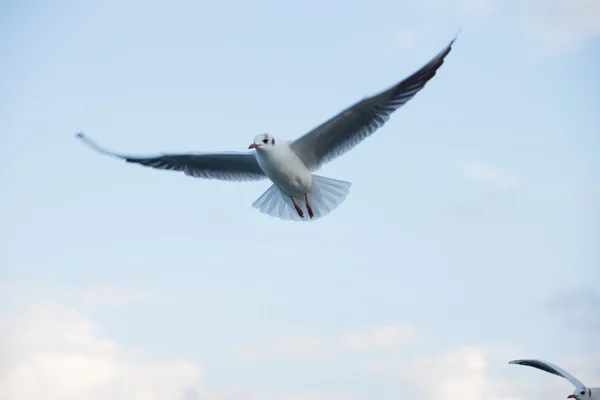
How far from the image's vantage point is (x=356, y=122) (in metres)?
11.5

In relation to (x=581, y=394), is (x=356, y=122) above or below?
above

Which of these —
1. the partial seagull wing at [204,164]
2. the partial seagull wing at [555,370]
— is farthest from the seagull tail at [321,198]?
the partial seagull wing at [555,370]

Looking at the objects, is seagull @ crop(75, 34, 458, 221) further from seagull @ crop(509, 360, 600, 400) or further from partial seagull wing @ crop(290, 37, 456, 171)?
seagull @ crop(509, 360, 600, 400)

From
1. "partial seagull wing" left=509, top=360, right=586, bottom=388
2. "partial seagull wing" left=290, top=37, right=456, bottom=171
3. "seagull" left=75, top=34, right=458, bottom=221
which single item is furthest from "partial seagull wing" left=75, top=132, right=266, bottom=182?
"partial seagull wing" left=509, top=360, right=586, bottom=388

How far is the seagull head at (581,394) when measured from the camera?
12.1 meters

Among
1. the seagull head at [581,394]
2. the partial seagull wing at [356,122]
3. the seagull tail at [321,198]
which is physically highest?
the partial seagull wing at [356,122]

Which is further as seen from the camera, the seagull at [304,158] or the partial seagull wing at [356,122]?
the seagull at [304,158]

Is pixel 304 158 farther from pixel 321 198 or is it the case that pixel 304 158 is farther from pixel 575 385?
pixel 575 385

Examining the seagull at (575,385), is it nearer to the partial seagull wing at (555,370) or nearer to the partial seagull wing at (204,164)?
the partial seagull wing at (555,370)

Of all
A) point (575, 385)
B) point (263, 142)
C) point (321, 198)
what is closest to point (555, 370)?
point (575, 385)

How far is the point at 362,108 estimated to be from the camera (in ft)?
37.0

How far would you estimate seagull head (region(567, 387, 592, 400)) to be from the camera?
12.1 m

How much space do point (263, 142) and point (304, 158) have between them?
0.68 meters

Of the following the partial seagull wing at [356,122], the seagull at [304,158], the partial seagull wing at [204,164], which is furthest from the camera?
the partial seagull wing at [204,164]
